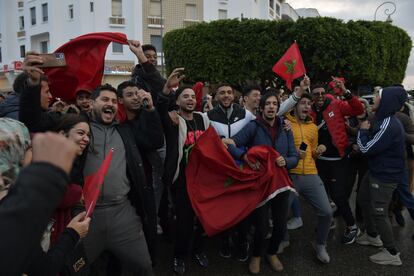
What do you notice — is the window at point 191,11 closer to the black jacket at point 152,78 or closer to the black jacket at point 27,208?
the black jacket at point 152,78

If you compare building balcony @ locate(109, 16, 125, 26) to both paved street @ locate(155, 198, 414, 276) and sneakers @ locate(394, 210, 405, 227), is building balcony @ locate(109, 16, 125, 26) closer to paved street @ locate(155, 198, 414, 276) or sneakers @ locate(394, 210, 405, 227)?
paved street @ locate(155, 198, 414, 276)

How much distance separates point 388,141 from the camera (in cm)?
402

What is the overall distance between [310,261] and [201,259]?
1.31 meters

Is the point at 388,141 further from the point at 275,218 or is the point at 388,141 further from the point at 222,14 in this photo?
the point at 222,14

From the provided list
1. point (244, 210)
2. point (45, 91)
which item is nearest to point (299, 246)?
point (244, 210)

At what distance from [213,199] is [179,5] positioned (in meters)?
31.1

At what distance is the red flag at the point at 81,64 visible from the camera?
4.03 meters

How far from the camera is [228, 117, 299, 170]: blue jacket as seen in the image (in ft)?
13.4

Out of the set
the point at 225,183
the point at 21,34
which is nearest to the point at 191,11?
the point at 21,34

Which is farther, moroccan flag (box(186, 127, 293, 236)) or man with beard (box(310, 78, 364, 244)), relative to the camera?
man with beard (box(310, 78, 364, 244))

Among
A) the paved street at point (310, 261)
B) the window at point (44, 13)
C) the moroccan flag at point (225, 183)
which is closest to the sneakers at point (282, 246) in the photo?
the paved street at point (310, 261)

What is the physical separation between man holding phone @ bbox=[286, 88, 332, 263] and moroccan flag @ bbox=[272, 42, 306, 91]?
1590mm

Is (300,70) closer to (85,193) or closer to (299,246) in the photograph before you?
(299,246)

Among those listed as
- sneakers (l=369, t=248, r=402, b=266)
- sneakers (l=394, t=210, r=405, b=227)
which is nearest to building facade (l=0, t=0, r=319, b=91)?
sneakers (l=394, t=210, r=405, b=227)
